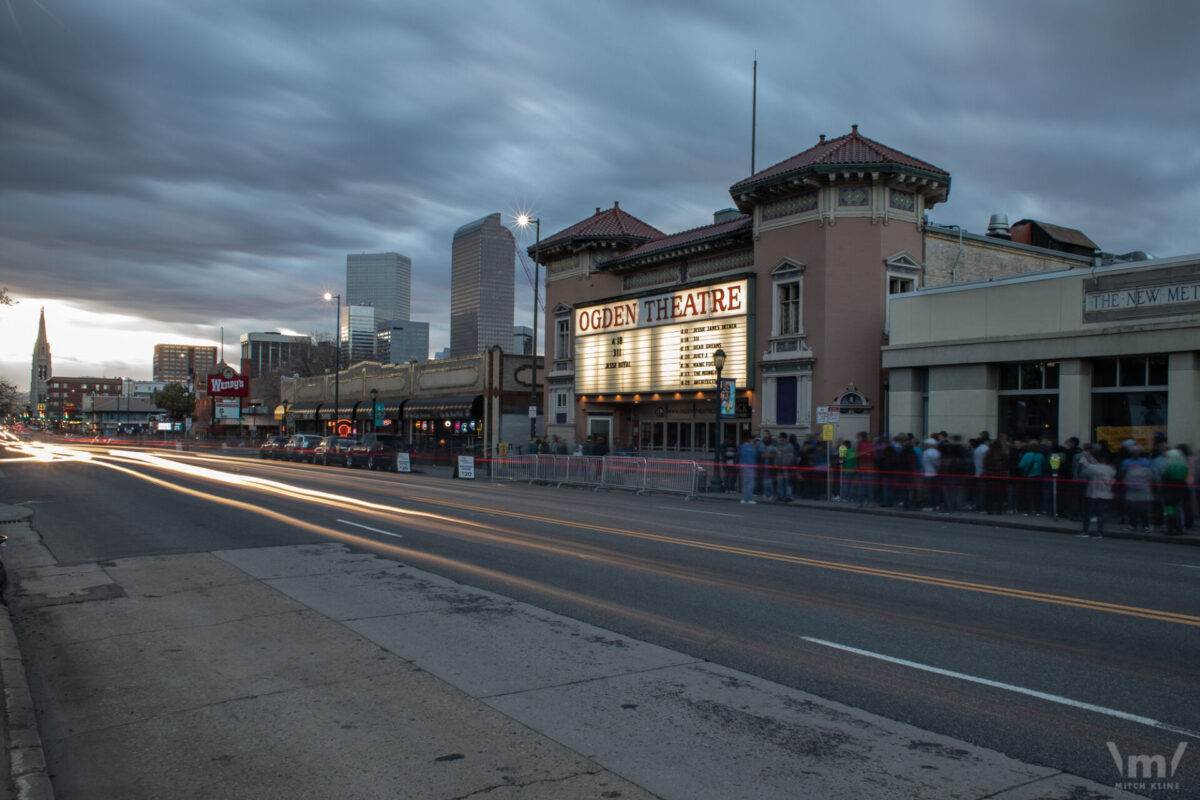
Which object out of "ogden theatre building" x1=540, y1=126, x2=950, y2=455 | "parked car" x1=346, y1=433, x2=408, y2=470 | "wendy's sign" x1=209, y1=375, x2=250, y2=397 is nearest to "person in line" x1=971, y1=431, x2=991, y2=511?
"ogden theatre building" x1=540, y1=126, x2=950, y2=455

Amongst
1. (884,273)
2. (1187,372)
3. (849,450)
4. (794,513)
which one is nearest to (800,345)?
(884,273)

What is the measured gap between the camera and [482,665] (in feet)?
21.3

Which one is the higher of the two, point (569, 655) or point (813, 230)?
point (813, 230)

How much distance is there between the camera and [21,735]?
5.09 metres

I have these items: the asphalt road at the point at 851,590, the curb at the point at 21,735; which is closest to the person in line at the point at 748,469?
the asphalt road at the point at 851,590

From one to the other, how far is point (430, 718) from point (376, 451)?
3748cm

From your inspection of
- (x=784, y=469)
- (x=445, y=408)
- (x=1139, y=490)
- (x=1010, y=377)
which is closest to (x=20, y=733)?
(x=1139, y=490)

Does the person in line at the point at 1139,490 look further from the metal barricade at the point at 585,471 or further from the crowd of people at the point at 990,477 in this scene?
the metal barricade at the point at 585,471

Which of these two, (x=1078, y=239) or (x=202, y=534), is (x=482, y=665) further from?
(x=1078, y=239)

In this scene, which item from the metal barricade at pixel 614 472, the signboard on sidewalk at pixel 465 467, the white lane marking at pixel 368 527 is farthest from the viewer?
the signboard on sidewalk at pixel 465 467

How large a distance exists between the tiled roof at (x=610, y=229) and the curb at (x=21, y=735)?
106 ft

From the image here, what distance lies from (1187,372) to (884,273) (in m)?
10.1

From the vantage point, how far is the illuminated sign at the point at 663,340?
29969 millimetres

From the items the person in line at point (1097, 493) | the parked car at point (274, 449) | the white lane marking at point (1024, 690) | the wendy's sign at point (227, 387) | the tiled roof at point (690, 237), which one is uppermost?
the tiled roof at point (690, 237)
